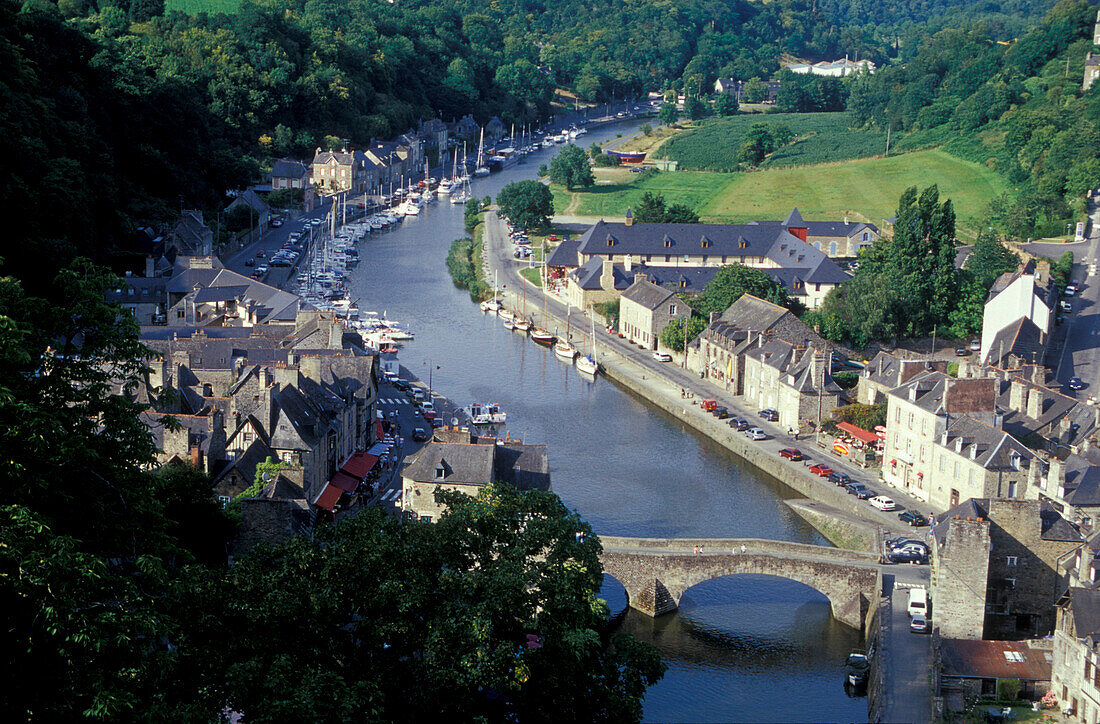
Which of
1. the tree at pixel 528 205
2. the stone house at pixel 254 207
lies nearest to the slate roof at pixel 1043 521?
the tree at pixel 528 205

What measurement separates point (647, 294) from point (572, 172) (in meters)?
47.4

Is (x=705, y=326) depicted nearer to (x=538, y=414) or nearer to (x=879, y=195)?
(x=538, y=414)

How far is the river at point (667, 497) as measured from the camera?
32.7 m

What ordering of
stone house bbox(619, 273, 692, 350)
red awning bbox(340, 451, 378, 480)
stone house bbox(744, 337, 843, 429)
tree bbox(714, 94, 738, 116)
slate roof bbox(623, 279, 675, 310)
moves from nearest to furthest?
red awning bbox(340, 451, 378, 480) → stone house bbox(744, 337, 843, 429) → stone house bbox(619, 273, 692, 350) → slate roof bbox(623, 279, 675, 310) → tree bbox(714, 94, 738, 116)

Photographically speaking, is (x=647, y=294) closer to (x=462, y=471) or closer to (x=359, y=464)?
(x=359, y=464)

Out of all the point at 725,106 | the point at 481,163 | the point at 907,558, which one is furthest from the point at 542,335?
the point at 725,106

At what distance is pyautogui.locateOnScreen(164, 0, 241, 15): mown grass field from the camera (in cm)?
13362

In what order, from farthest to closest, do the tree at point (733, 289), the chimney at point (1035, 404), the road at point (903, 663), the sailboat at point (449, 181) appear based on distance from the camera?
the sailboat at point (449, 181) → the tree at point (733, 289) → the chimney at point (1035, 404) → the road at point (903, 663)

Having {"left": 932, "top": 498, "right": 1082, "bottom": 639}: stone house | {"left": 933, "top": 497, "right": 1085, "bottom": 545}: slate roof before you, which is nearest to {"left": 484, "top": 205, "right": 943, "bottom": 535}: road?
{"left": 933, "top": 497, "right": 1085, "bottom": 545}: slate roof

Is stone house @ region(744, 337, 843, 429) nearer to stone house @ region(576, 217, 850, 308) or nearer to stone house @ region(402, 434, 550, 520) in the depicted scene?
stone house @ region(402, 434, 550, 520)

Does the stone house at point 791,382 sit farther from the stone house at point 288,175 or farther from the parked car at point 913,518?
the stone house at point 288,175

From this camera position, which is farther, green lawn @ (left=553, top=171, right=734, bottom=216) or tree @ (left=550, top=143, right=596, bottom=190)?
tree @ (left=550, top=143, right=596, bottom=190)

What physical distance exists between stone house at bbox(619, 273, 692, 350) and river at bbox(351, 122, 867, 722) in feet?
13.9

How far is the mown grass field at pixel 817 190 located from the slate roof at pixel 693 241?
687 inches
